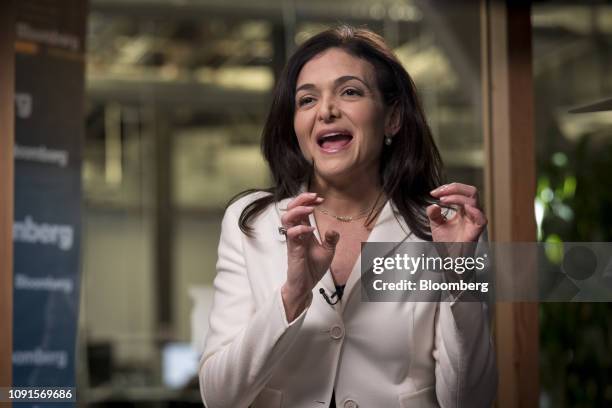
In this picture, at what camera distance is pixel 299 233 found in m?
1.95

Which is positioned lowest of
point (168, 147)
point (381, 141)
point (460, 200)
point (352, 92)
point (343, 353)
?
point (343, 353)

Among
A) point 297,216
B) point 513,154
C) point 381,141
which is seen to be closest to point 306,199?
point 297,216

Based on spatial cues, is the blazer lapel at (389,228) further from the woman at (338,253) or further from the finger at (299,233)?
the finger at (299,233)

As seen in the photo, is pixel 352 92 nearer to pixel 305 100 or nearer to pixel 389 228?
pixel 305 100

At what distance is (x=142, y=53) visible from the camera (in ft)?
34.1

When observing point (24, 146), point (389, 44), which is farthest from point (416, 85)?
point (24, 146)

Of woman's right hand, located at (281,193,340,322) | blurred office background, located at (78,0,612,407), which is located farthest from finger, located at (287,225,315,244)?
blurred office background, located at (78,0,612,407)

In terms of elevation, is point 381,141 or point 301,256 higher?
point 381,141

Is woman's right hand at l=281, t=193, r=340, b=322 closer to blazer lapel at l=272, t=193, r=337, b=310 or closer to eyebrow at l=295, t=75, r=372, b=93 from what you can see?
blazer lapel at l=272, t=193, r=337, b=310

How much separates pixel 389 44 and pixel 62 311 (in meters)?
1.72

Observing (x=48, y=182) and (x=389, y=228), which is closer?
(x=389, y=228)

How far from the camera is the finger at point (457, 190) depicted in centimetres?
205

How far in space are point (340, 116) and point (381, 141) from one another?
107mm

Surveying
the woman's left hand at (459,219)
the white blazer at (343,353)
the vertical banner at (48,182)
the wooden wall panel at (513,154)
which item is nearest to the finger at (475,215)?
the woman's left hand at (459,219)
